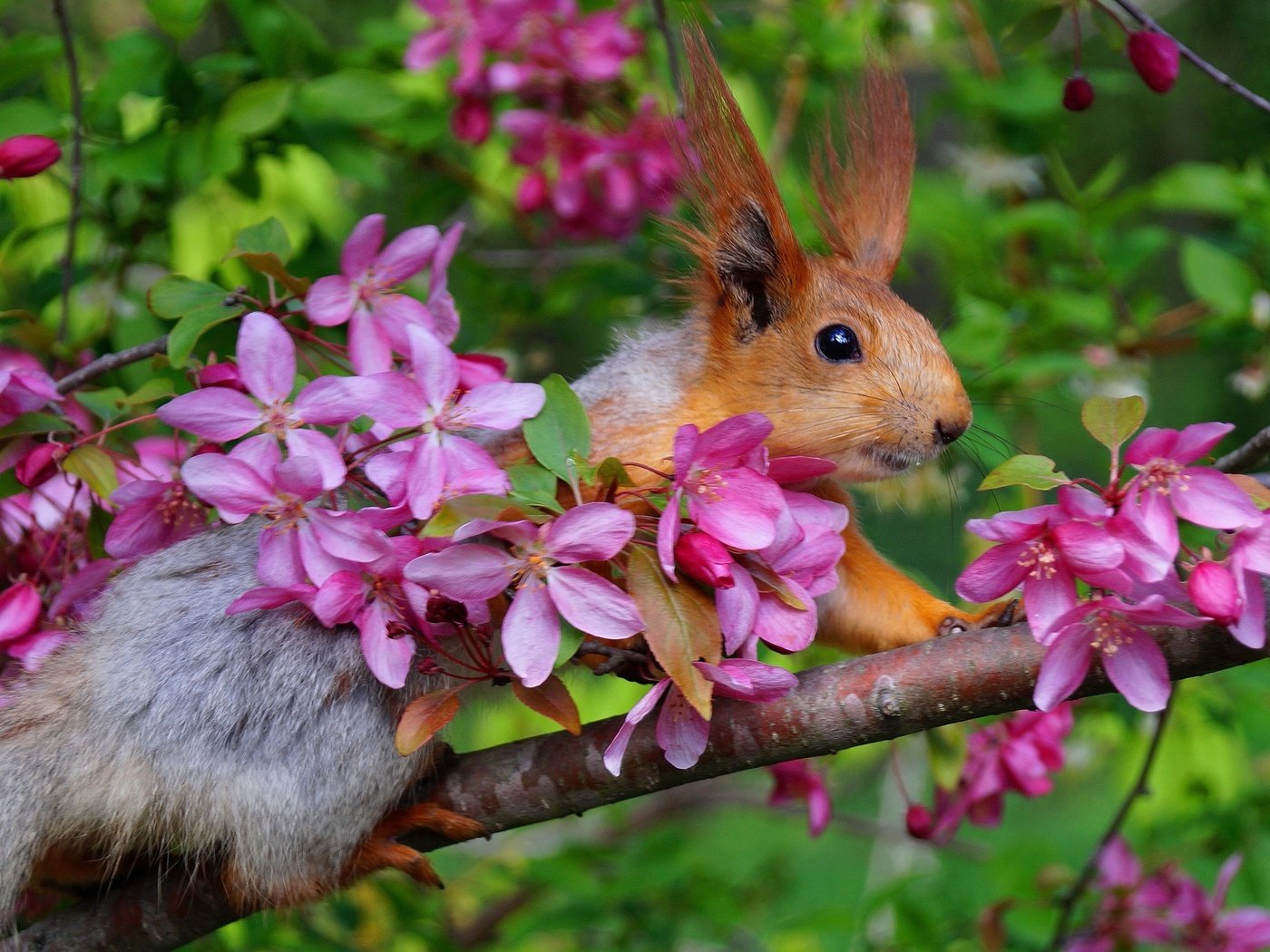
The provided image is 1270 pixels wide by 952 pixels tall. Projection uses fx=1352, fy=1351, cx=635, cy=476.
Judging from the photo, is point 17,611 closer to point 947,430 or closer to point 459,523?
point 459,523

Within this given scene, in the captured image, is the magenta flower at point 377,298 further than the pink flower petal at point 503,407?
Yes

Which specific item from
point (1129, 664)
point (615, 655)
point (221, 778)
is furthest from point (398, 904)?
point (1129, 664)

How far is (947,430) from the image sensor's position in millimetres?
1846

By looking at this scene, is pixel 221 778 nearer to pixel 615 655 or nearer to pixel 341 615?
pixel 341 615

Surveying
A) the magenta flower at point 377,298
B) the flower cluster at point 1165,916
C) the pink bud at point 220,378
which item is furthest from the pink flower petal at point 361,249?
the flower cluster at point 1165,916

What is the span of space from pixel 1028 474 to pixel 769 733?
425 mm

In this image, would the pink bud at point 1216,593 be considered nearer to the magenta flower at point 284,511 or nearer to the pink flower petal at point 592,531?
the pink flower petal at point 592,531

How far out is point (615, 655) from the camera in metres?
1.60

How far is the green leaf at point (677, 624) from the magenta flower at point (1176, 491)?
1.48ft

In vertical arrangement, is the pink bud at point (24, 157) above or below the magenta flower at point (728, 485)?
above

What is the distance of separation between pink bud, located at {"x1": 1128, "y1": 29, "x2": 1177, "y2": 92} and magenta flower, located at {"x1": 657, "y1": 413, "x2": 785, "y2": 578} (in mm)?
845

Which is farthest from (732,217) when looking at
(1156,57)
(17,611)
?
(17,611)

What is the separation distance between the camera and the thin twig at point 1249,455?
1617 mm

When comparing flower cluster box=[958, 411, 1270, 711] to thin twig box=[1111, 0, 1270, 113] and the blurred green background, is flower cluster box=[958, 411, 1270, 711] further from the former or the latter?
the blurred green background
